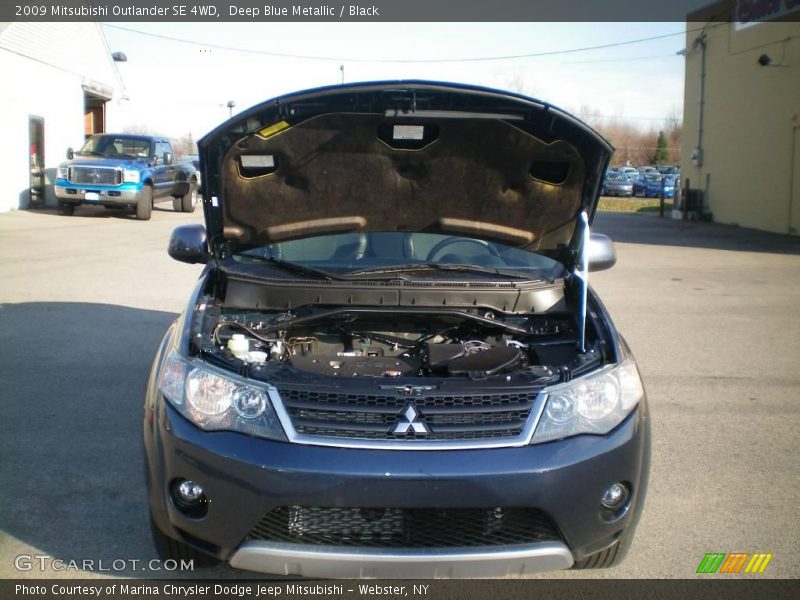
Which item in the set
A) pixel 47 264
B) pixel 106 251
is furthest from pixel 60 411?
pixel 106 251

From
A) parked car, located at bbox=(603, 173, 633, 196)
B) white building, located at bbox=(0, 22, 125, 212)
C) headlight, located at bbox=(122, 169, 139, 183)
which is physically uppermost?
white building, located at bbox=(0, 22, 125, 212)

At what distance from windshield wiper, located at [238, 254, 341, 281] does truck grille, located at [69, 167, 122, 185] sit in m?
16.2

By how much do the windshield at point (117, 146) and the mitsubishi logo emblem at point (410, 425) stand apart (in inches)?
746

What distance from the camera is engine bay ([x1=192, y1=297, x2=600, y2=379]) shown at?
3.45 meters

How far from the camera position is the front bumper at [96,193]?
61.8 ft

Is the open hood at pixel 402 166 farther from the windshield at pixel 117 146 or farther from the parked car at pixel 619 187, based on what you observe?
the parked car at pixel 619 187

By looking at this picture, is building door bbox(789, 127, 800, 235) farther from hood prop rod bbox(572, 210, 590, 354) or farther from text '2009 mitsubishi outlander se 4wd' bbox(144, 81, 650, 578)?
hood prop rod bbox(572, 210, 590, 354)

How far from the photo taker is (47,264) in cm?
1167

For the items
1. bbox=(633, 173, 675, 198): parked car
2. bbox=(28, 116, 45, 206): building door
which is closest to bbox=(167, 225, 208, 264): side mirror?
bbox=(28, 116, 45, 206): building door

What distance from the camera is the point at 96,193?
1883 centimetres

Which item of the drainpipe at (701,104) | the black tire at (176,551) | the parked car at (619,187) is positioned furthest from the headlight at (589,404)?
the parked car at (619,187)

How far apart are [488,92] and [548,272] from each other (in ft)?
3.61

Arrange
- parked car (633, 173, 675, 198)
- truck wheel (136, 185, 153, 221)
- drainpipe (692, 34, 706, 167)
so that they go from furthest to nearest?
1. parked car (633, 173, 675, 198)
2. drainpipe (692, 34, 706, 167)
3. truck wheel (136, 185, 153, 221)

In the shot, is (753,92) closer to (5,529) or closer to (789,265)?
(789,265)
